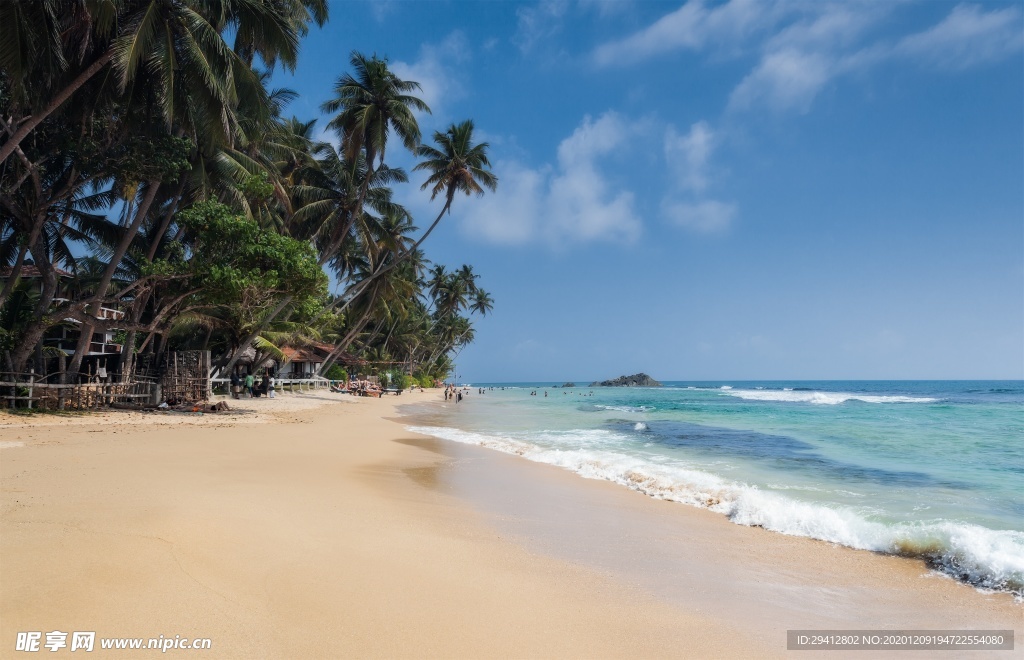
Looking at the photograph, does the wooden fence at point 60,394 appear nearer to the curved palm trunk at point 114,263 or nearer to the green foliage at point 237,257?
the curved palm trunk at point 114,263

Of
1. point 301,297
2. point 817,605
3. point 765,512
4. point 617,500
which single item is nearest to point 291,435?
point 301,297

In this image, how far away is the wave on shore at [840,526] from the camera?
4574 millimetres

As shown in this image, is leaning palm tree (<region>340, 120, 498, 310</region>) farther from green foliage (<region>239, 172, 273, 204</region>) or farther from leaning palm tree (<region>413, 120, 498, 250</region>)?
green foliage (<region>239, 172, 273, 204</region>)

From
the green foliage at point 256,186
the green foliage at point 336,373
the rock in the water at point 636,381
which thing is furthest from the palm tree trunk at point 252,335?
the rock in the water at point 636,381

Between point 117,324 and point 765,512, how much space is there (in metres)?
15.4

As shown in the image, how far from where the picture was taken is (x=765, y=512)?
20.5 ft

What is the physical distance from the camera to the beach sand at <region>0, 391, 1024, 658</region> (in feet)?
9.42

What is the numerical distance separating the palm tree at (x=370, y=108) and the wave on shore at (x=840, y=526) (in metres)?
18.9

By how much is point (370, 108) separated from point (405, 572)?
74.7 ft

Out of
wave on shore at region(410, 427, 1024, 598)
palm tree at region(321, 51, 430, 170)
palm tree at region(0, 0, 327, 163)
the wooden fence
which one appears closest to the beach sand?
wave on shore at region(410, 427, 1024, 598)

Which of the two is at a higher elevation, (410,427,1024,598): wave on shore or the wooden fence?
the wooden fence

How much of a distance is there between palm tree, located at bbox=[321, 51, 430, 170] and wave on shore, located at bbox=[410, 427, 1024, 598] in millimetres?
18897

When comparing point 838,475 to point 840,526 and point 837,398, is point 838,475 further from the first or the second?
point 837,398

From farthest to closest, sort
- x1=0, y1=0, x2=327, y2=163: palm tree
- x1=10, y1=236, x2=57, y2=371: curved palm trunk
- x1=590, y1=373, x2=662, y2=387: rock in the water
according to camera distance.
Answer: x1=590, y1=373, x2=662, y2=387: rock in the water
x1=10, y1=236, x2=57, y2=371: curved palm trunk
x1=0, y1=0, x2=327, y2=163: palm tree
